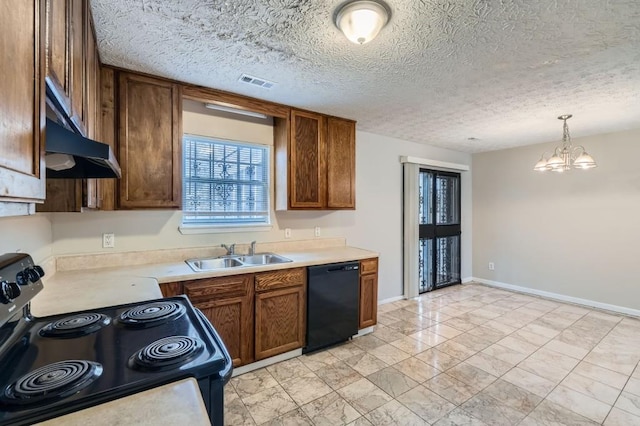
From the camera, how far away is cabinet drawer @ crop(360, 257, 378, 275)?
125 inches

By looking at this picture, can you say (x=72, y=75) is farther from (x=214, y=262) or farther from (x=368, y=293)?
(x=368, y=293)

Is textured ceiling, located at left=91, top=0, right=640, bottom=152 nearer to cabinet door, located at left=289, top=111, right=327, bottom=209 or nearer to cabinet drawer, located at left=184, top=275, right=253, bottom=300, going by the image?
cabinet door, located at left=289, top=111, right=327, bottom=209

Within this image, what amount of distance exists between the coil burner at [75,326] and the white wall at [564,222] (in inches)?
216

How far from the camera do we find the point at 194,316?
1.37 m

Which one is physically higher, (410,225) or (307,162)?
(307,162)

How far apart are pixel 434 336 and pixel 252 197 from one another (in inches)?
97.2

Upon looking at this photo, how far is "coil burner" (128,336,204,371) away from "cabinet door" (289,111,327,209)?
2.06 meters

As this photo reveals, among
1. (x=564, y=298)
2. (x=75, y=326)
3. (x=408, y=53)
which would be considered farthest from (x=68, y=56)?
(x=564, y=298)

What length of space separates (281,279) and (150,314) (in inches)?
53.4

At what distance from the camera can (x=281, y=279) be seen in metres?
2.62

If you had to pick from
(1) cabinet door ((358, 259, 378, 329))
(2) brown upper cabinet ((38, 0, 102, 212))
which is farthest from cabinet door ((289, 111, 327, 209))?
Answer: (2) brown upper cabinet ((38, 0, 102, 212))

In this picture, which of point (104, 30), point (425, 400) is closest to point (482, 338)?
point (425, 400)

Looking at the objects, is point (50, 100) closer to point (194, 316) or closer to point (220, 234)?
point (194, 316)

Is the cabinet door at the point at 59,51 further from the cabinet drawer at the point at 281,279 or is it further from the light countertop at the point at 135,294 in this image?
the cabinet drawer at the point at 281,279
